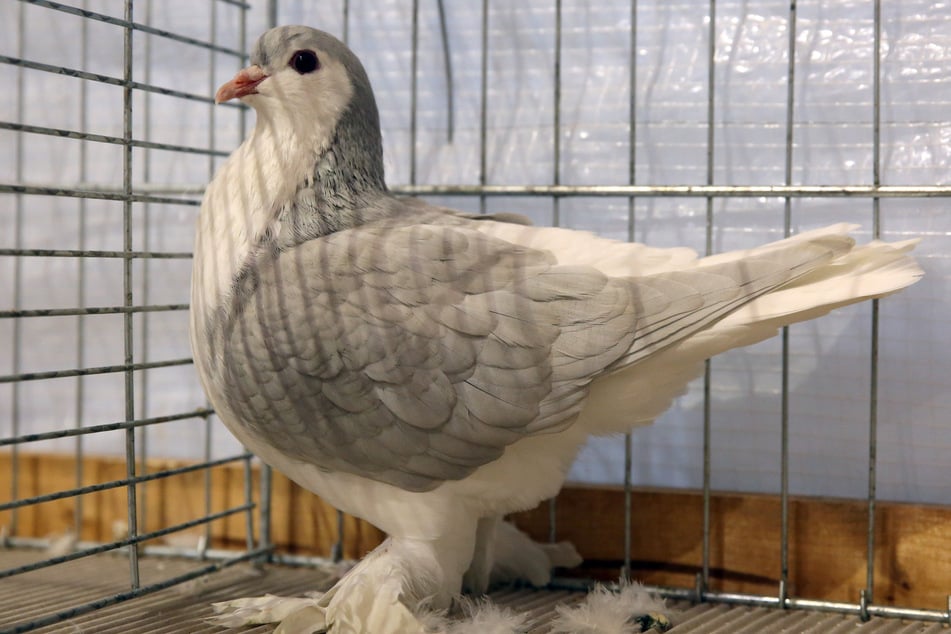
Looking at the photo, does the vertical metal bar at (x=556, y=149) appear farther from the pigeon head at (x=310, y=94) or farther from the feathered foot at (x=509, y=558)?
the pigeon head at (x=310, y=94)

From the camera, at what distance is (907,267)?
3.93 feet

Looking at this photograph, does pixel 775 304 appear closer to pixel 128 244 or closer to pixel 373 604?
pixel 373 604

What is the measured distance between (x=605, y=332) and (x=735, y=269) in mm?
204

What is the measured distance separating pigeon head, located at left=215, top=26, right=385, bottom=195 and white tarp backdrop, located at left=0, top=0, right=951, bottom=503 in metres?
0.44

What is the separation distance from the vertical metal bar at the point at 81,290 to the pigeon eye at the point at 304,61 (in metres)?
0.78

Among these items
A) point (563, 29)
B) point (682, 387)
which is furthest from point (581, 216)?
point (682, 387)

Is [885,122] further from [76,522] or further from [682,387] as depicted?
[76,522]

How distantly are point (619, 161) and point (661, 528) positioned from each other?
0.72m

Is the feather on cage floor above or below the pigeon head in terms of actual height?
below

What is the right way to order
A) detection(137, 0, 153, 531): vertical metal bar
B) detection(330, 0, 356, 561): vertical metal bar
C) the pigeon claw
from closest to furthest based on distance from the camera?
the pigeon claw
detection(330, 0, 356, 561): vertical metal bar
detection(137, 0, 153, 531): vertical metal bar

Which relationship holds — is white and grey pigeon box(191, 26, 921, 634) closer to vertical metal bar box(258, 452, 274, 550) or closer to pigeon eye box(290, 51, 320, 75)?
pigeon eye box(290, 51, 320, 75)

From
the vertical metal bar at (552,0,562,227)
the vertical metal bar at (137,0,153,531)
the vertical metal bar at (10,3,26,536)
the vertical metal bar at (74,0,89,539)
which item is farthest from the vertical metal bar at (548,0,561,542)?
the vertical metal bar at (10,3,26,536)

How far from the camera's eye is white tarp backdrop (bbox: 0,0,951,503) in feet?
5.11

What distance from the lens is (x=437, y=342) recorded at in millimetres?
1200
